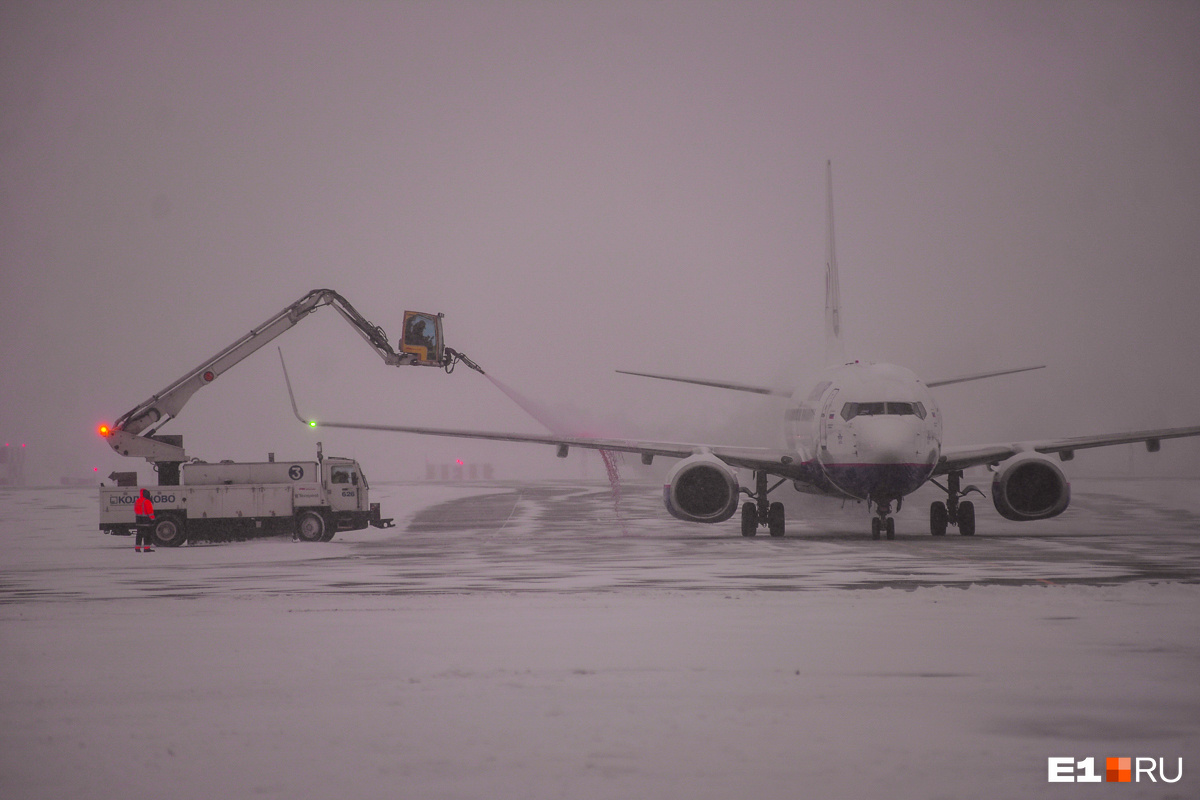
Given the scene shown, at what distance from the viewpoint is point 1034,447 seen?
3198 centimetres

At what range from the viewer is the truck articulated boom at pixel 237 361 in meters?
34.0

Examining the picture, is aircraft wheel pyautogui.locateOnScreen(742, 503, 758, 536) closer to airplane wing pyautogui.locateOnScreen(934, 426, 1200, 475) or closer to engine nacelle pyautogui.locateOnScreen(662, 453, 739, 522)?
engine nacelle pyautogui.locateOnScreen(662, 453, 739, 522)

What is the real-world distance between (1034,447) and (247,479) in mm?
21059

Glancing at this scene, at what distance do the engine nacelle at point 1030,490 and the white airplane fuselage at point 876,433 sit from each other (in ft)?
6.88

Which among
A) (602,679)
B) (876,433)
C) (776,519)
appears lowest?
(776,519)

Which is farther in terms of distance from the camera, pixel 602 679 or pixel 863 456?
pixel 863 456

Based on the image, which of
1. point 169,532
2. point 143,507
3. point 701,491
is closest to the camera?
point 143,507

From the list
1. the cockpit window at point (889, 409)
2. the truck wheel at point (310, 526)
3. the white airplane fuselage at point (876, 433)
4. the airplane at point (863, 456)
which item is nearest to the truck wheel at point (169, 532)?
the truck wheel at point (310, 526)

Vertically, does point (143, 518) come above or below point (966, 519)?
above

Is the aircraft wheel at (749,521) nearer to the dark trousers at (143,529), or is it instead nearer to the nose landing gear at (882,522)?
the nose landing gear at (882,522)

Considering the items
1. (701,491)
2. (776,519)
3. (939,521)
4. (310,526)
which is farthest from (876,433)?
(310,526)

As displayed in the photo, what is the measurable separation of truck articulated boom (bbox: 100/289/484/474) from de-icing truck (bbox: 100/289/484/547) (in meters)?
0.03

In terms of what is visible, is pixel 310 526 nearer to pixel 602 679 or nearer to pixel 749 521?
pixel 749 521

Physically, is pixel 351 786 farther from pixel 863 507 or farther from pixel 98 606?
pixel 863 507
